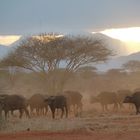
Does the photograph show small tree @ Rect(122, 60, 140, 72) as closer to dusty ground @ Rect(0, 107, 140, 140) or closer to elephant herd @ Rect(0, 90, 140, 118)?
elephant herd @ Rect(0, 90, 140, 118)

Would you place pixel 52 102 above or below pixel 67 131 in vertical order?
above

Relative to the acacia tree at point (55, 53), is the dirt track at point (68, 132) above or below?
below

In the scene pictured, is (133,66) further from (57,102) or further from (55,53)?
(57,102)

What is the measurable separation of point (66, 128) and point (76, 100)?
56.0ft

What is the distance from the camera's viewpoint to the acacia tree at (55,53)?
45.2m

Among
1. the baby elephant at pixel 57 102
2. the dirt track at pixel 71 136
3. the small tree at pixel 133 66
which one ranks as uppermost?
the small tree at pixel 133 66

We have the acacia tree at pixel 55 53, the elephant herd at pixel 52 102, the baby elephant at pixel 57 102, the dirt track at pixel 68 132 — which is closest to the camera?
the dirt track at pixel 68 132

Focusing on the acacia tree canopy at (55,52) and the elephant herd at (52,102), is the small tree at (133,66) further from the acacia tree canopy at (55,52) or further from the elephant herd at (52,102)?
the elephant herd at (52,102)

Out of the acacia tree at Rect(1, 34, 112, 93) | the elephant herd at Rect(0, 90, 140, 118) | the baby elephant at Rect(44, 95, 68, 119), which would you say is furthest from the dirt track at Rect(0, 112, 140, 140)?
the acacia tree at Rect(1, 34, 112, 93)

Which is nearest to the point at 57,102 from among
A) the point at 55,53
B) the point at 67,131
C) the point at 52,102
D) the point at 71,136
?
the point at 52,102

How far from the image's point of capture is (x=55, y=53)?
1769 inches

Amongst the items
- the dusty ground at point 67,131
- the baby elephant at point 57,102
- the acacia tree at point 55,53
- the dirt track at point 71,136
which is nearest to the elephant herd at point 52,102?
the baby elephant at point 57,102

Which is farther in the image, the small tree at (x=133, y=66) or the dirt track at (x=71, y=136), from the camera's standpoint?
the small tree at (x=133, y=66)

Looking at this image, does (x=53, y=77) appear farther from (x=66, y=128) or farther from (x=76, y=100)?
(x=66, y=128)
